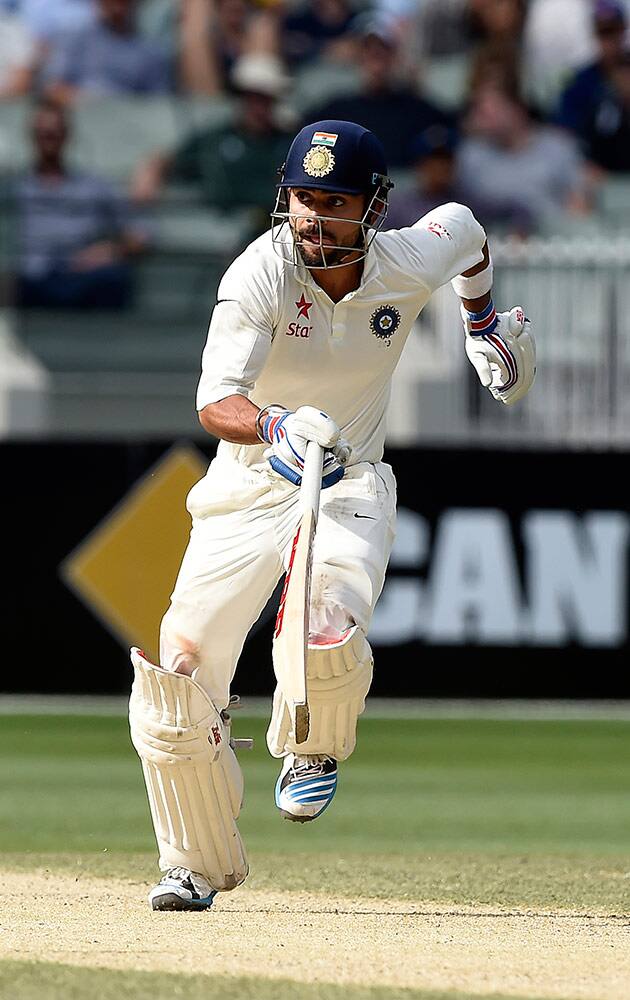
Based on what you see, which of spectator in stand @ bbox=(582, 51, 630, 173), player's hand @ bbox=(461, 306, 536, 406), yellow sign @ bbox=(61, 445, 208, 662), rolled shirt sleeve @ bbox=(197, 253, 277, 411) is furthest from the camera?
spectator in stand @ bbox=(582, 51, 630, 173)

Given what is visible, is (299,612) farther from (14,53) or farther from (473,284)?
(14,53)

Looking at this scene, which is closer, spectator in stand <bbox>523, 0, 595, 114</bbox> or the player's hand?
the player's hand

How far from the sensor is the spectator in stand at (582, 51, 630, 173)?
45.3 feet

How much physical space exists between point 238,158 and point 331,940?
9571mm

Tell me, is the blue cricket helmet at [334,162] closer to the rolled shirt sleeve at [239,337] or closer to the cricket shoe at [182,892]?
the rolled shirt sleeve at [239,337]

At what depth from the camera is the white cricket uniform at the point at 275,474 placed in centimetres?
477

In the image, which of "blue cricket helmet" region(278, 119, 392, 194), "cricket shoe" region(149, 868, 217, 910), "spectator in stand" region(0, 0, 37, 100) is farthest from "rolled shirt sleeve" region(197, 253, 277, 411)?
"spectator in stand" region(0, 0, 37, 100)

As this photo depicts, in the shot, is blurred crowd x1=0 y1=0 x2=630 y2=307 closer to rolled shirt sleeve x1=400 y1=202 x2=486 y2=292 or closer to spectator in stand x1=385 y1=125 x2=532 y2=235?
spectator in stand x1=385 y1=125 x2=532 y2=235

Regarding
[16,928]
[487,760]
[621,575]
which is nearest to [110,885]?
[16,928]

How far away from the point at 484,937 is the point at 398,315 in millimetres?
1736

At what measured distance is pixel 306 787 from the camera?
15.9 ft

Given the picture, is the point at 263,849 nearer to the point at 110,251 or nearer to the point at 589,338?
the point at 589,338

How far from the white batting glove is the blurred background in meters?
6.07

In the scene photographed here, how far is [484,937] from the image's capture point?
4.53 metres
